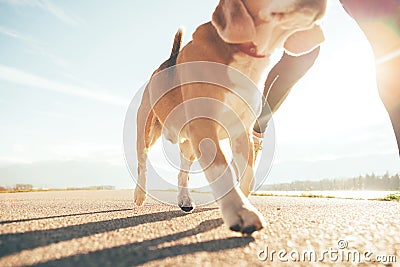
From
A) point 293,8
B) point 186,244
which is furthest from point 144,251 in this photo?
point 293,8

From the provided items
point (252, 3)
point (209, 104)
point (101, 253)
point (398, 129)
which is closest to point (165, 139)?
point (209, 104)

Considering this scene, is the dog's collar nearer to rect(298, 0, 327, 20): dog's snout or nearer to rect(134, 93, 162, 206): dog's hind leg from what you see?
rect(298, 0, 327, 20): dog's snout

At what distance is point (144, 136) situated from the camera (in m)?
3.70

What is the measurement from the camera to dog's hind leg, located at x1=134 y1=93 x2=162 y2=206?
361 centimetres

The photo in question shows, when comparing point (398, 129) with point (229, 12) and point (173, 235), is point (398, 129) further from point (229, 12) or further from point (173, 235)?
point (173, 235)

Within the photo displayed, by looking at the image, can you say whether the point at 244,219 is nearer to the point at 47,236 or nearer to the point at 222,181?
the point at 222,181

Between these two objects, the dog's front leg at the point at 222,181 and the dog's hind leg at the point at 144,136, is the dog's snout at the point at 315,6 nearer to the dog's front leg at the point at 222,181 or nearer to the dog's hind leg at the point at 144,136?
the dog's front leg at the point at 222,181

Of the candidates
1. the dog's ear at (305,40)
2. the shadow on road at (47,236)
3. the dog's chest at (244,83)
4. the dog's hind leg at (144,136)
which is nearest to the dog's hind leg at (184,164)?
the dog's hind leg at (144,136)

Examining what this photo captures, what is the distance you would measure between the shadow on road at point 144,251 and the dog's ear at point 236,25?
1.16m

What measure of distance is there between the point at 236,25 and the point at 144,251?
143 cm

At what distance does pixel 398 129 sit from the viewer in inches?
102

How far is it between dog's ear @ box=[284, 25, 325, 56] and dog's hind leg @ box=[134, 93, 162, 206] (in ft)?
4.95

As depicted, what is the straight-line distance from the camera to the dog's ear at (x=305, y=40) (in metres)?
2.66

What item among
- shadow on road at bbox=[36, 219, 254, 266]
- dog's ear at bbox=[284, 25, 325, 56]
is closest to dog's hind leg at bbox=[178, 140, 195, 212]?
dog's ear at bbox=[284, 25, 325, 56]
